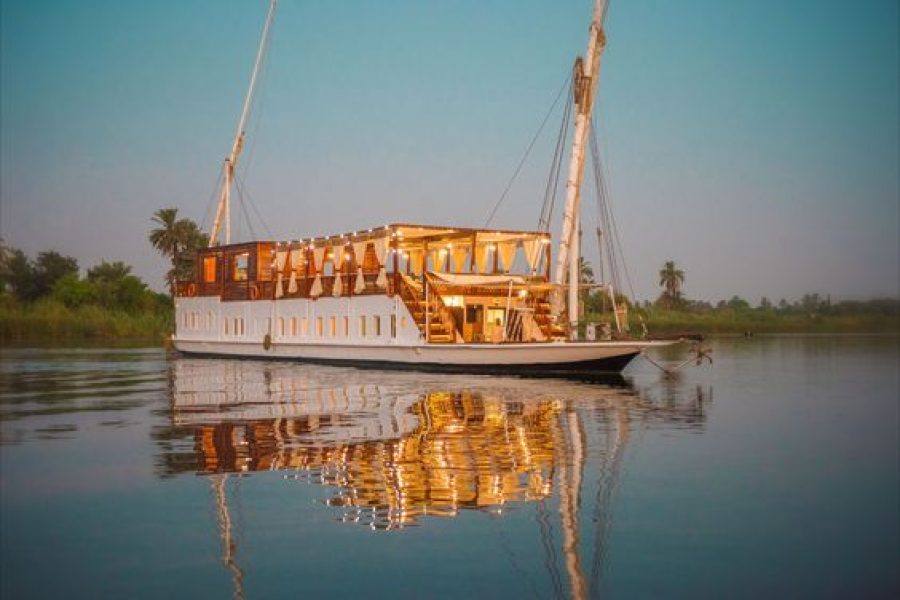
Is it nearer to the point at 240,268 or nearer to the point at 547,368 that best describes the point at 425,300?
the point at 547,368

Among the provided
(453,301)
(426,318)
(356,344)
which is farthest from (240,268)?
(426,318)

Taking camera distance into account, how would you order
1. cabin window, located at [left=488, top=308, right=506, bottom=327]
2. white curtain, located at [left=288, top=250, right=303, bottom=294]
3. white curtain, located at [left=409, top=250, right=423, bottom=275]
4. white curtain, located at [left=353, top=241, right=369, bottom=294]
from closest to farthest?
cabin window, located at [left=488, top=308, right=506, bottom=327], white curtain, located at [left=353, top=241, right=369, bottom=294], white curtain, located at [left=409, top=250, right=423, bottom=275], white curtain, located at [left=288, top=250, right=303, bottom=294]

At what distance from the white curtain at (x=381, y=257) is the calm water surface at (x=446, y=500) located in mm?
A: 18888

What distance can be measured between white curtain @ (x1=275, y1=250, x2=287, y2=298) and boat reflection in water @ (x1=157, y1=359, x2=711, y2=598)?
20.4 m

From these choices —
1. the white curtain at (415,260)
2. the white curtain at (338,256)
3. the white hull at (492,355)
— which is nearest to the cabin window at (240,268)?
the white curtain at (338,256)

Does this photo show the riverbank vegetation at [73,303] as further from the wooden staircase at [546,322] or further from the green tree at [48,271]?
the wooden staircase at [546,322]

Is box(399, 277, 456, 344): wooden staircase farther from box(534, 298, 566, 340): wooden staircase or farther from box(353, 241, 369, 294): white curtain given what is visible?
box(534, 298, 566, 340): wooden staircase

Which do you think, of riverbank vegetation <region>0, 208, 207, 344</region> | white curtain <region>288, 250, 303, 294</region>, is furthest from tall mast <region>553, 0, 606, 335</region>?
riverbank vegetation <region>0, 208, 207, 344</region>

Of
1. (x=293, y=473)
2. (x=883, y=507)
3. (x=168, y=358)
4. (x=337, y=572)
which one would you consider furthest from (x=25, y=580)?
(x=168, y=358)

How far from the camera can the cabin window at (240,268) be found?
6519 centimetres

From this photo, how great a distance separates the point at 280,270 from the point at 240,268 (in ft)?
18.2

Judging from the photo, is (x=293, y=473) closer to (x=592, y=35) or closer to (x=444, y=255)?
(x=592, y=35)

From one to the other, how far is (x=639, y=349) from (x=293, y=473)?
85.1 feet

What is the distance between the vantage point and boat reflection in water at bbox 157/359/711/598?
48.2 ft
